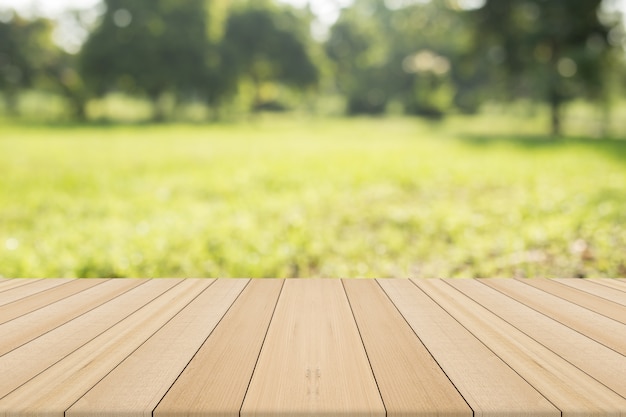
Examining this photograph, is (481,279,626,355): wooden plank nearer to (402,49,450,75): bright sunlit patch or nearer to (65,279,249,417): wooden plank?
(65,279,249,417): wooden plank

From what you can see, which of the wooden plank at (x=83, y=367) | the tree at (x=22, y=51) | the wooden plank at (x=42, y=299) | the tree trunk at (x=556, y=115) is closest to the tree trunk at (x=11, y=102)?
the tree at (x=22, y=51)

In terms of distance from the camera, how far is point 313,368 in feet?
4.89

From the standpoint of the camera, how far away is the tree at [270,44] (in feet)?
42.9

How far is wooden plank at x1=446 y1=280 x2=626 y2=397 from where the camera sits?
1.46 metres

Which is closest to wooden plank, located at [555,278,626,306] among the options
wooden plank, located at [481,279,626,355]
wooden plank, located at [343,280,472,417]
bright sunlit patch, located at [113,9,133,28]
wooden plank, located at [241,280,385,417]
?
wooden plank, located at [481,279,626,355]

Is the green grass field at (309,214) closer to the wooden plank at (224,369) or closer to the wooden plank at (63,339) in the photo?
the wooden plank at (63,339)

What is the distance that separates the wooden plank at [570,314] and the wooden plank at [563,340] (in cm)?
4

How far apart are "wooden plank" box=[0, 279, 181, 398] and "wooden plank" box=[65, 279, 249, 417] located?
0.20 metres

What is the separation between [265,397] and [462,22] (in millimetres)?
15808

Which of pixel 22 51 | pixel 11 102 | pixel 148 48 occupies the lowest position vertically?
pixel 11 102

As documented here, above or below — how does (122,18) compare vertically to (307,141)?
above

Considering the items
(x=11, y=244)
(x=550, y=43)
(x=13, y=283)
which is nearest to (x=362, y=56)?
(x=550, y=43)

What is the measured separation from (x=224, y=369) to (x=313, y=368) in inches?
9.3

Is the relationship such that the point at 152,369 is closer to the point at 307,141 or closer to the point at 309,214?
the point at 309,214
